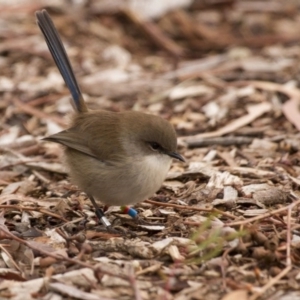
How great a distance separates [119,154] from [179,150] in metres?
1.63

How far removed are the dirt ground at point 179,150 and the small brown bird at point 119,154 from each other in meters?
0.26

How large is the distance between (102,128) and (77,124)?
0.31 metres

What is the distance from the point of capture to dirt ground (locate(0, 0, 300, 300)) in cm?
416

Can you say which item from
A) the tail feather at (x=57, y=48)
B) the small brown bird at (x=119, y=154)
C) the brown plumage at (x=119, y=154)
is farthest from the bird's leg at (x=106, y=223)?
the tail feather at (x=57, y=48)

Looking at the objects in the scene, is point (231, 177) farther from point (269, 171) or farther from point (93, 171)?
point (93, 171)

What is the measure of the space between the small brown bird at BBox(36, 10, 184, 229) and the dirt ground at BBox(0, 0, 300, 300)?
26 centimetres

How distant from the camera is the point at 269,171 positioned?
5918 mm

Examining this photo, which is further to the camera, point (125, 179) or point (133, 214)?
point (133, 214)

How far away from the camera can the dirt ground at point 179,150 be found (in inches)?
164

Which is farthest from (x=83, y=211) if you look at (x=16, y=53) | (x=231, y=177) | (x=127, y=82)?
(x=16, y=53)

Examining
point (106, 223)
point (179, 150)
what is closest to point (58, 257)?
point (106, 223)

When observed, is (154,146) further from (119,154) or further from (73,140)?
(73,140)

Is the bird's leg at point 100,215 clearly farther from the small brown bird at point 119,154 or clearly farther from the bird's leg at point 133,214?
the bird's leg at point 133,214

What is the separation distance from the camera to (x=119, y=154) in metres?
5.16
